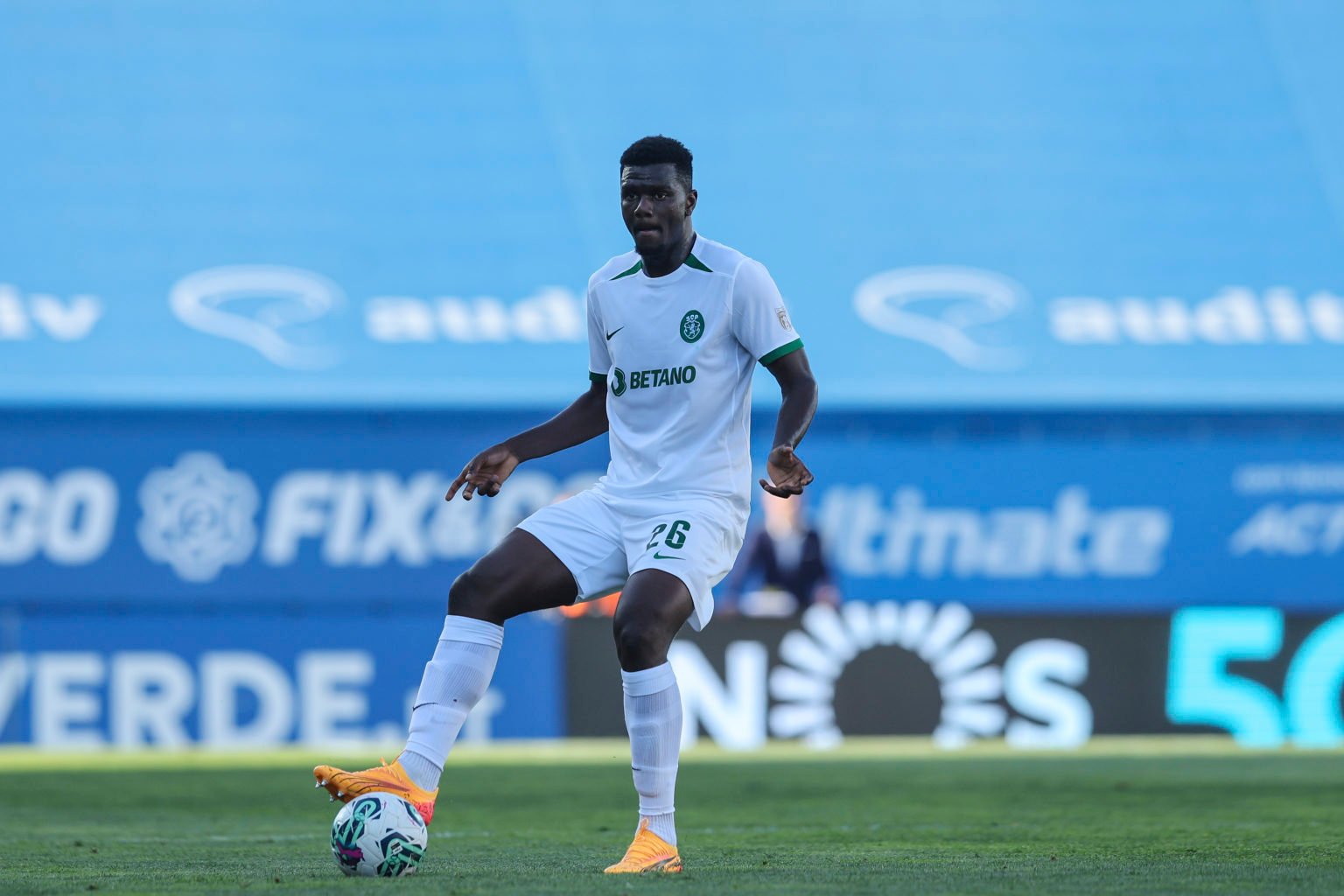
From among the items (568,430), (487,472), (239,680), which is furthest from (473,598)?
(239,680)

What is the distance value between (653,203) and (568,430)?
2.53 ft

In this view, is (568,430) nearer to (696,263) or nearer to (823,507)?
(696,263)

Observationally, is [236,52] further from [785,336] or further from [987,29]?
[785,336]

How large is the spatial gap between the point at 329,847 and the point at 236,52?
12.9 meters

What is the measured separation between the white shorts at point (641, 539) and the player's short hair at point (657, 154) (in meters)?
0.86

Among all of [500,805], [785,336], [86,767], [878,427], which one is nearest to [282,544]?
[86,767]

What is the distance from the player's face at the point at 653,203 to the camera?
5316 millimetres

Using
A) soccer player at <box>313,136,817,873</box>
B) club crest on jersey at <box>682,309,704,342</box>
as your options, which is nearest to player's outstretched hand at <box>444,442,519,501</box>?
soccer player at <box>313,136,817,873</box>

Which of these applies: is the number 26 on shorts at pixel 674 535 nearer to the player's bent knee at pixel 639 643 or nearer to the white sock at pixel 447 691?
the player's bent knee at pixel 639 643

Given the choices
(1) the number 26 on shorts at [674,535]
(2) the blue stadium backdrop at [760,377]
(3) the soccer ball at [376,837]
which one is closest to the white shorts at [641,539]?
(1) the number 26 on shorts at [674,535]

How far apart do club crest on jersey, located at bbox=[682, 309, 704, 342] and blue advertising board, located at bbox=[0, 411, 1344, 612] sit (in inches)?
351

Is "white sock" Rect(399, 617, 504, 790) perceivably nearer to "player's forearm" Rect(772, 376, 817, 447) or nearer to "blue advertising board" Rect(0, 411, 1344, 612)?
"player's forearm" Rect(772, 376, 817, 447)

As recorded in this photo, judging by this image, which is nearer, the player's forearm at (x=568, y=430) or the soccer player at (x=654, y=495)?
the soccer player at (x=654, y=495)

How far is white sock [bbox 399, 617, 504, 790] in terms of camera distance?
5.23m
